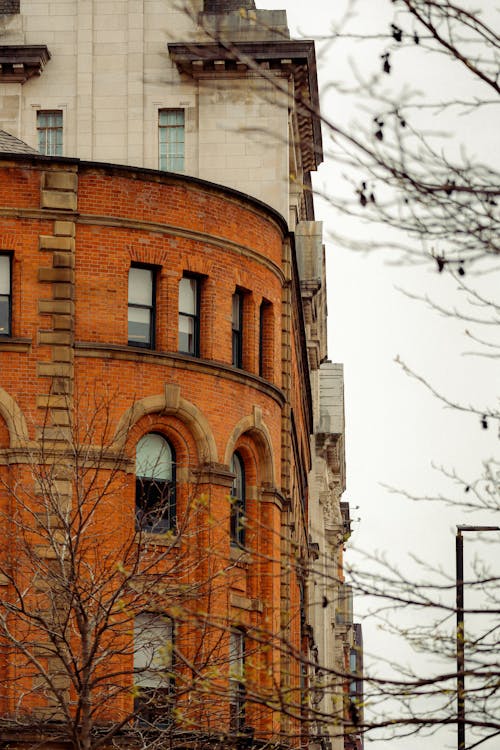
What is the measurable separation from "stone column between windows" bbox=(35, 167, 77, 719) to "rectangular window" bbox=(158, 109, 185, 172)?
1476cm

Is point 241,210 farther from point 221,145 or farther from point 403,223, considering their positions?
point 403,223

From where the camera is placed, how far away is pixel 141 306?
40.7 metres

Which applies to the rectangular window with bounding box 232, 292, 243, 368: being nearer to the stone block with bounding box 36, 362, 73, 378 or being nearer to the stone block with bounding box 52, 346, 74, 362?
the stone block with bounding box 52, 346, 74, 362

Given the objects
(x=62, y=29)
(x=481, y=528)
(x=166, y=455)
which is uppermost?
(x=62, y=29)

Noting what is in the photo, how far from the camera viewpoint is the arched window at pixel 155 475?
3978 cm

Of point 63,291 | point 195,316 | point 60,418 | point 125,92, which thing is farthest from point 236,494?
point 125,92

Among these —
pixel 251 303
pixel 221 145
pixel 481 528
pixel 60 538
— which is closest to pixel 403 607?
pixel 481 528

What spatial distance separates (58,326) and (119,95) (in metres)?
16.6

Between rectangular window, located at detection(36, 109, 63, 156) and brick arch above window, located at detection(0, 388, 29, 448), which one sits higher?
rectangular window, located at detection(36, 109, 63, 156)

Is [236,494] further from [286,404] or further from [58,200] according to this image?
[58,200]

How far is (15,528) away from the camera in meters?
38.2

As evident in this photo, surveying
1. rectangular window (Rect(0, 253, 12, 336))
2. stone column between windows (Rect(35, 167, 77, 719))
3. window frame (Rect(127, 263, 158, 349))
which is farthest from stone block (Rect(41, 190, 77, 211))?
window frame (Rect(127, 263, 158, 349))

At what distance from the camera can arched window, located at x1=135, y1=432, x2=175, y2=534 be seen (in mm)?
39781

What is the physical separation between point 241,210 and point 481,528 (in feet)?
40.8
